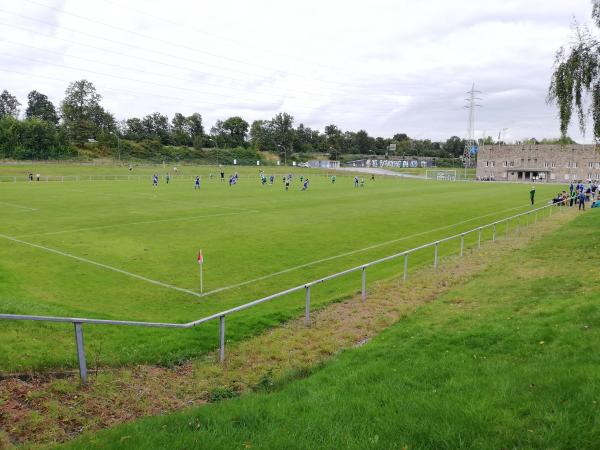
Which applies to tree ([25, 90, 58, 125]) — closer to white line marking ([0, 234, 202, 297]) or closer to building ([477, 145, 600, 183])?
building ([477, 145, 600, 183])

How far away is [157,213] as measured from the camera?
3241cm

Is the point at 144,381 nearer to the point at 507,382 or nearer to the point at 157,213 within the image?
the point at 507,382

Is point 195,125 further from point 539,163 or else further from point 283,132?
point 539,163

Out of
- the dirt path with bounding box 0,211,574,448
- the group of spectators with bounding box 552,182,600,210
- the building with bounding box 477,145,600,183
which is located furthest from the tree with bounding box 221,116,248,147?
the dirt path with bounding box 0,211,574,448

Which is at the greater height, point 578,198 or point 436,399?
point 578,198

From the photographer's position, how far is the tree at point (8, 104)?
15550cm

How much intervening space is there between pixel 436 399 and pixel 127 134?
495 ft

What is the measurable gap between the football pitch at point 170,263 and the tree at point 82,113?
9631 centimetres

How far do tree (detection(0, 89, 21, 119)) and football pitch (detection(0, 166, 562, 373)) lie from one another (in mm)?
141993

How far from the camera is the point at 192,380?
25.7 ft

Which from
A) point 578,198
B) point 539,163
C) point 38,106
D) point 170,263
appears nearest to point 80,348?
point 170,263

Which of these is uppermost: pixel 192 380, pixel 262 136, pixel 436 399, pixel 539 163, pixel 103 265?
pixel 262 136

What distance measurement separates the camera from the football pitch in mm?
9242

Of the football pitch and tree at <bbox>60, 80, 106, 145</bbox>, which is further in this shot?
tree at <bbox>60, 80, 106, 145</bbox>
